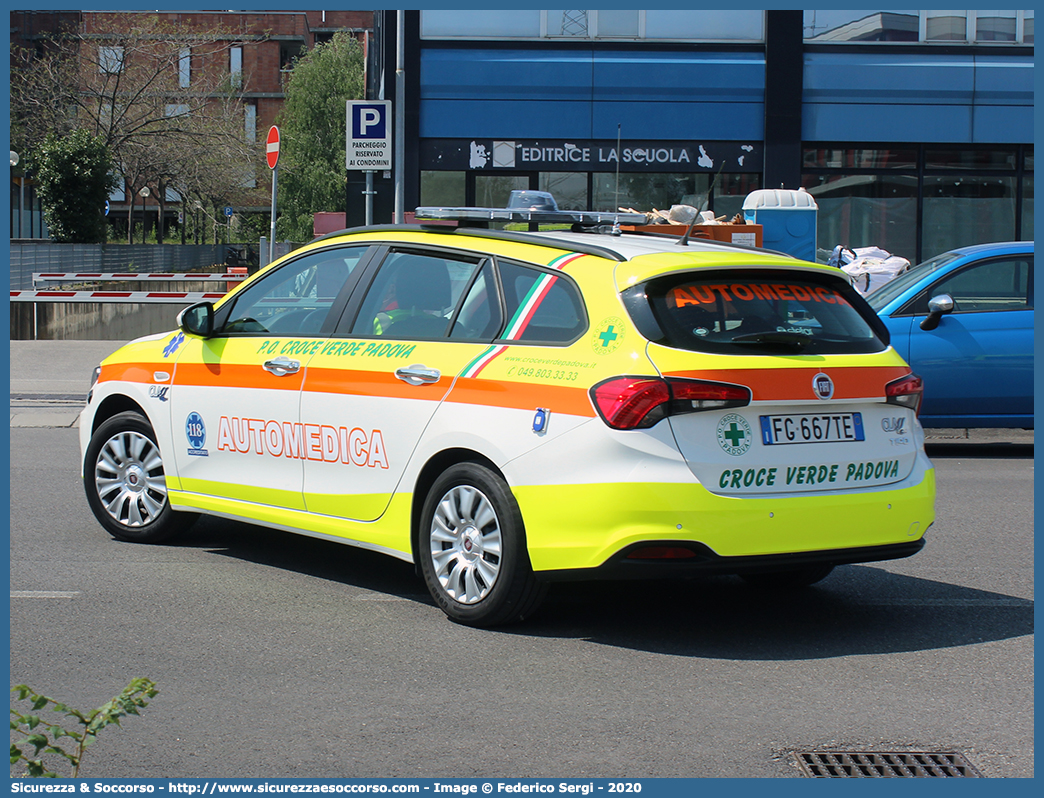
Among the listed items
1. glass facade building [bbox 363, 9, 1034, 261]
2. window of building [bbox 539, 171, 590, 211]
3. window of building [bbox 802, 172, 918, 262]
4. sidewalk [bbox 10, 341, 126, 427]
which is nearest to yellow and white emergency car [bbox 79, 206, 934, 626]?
sidewalk [bbox 10, 341, 126, 427]

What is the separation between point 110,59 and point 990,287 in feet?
114

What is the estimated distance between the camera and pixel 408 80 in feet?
70.8

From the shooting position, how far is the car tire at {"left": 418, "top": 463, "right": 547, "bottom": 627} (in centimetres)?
493

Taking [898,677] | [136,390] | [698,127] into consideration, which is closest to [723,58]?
[698,127]

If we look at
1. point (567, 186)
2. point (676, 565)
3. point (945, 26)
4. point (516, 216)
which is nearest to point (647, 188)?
point (567, 186)

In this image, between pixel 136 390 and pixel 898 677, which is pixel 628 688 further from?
pixel 136 390

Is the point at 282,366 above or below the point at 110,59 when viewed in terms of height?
below

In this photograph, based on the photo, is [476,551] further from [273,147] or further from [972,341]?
[273,147]

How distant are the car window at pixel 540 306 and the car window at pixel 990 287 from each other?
20.6 ft

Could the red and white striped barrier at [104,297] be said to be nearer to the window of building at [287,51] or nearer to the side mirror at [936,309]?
the side mirror at [936,309]

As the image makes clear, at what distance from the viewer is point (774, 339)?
16.1ft

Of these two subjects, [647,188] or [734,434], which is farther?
[647,188]

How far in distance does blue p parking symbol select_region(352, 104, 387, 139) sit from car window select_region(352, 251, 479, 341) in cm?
942

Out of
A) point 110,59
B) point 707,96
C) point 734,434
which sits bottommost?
point 734,434
